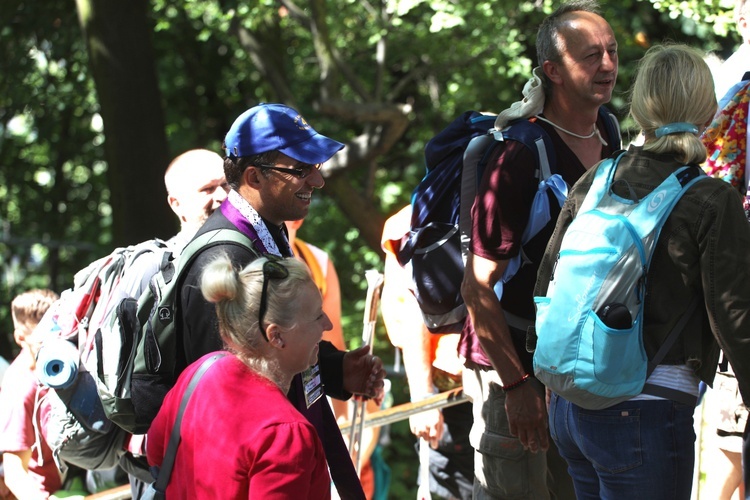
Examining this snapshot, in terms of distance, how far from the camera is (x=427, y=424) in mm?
4051

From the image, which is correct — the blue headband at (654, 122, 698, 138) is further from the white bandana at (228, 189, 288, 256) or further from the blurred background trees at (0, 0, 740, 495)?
the blurred background trees at (0, 0, 740, 495)

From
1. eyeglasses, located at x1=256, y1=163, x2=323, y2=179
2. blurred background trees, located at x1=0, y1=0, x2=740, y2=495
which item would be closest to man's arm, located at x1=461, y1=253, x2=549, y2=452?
eyeglasses, located at x1=256, y1=163, x2=323, y2=179

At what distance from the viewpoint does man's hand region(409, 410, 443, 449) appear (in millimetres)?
4053

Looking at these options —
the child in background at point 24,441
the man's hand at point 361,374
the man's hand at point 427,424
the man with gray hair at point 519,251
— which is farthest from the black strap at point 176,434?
the man's hand at point 427,424

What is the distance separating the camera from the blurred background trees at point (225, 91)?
760cm

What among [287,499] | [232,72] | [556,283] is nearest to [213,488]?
[287,499]

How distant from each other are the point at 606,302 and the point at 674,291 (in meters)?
0.18

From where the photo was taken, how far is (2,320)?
9.73 metres

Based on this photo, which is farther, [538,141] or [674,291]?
[538,141]

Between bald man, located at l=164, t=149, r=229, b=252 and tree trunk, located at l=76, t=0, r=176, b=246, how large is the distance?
383 cm

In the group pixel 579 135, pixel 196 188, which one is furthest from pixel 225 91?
pixel 579 135

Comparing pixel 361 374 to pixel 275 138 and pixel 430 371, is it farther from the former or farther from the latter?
pixel 430 371

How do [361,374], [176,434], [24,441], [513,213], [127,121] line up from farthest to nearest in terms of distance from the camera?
[127,121] → [24,441] → [513,213] → [361,374] → [176,434]

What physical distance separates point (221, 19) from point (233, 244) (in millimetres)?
6054
